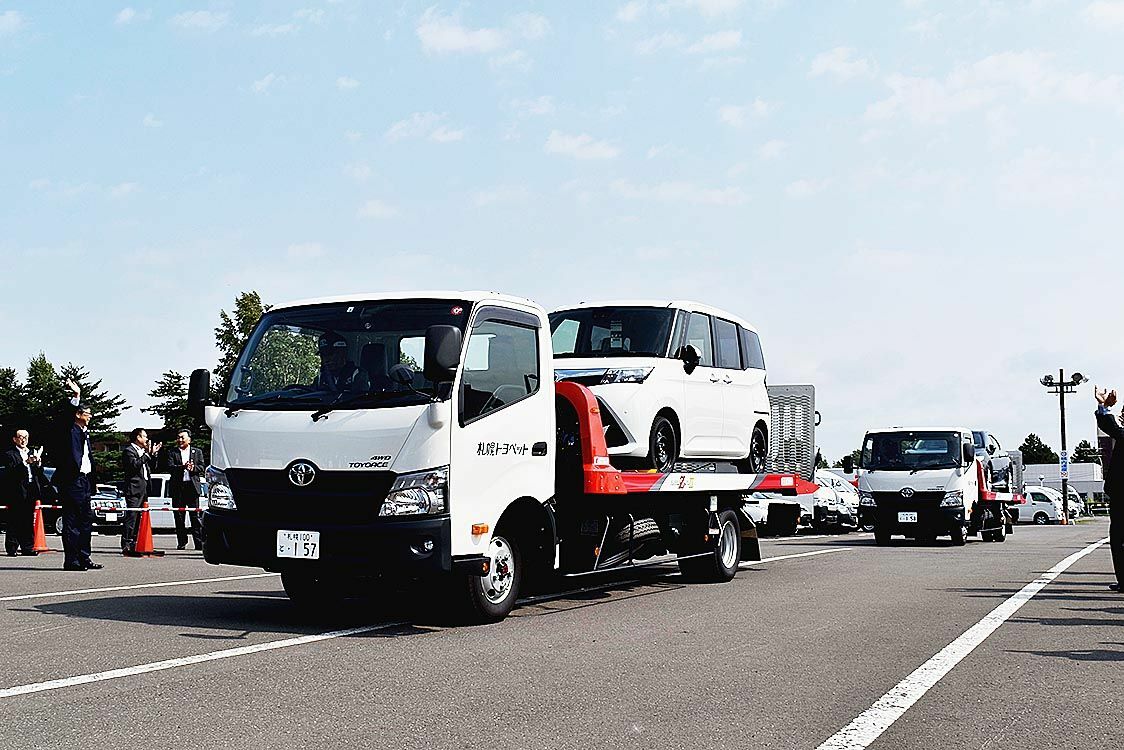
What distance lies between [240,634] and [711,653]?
315 cm

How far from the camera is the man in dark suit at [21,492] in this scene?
17.8m

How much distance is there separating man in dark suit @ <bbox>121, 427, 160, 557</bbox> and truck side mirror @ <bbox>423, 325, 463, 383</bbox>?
11.3m

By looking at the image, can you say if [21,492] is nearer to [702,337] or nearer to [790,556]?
[702,337]

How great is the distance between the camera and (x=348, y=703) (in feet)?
20.1

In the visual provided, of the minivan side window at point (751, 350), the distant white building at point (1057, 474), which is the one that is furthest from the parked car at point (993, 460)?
the distant white building at point (1057, 474)

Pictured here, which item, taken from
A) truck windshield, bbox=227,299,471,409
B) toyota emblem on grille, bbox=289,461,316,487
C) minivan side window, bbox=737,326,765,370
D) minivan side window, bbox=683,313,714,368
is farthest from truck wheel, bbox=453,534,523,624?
minivan side window, bbox=737,326,765,370

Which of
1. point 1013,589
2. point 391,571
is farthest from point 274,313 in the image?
point 1013,589

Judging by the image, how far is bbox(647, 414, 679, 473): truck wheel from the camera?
11.7 meters

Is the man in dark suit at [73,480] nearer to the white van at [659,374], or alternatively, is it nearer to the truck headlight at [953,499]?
the white van at [659,374]

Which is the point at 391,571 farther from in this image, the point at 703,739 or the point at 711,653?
the point at 703,739

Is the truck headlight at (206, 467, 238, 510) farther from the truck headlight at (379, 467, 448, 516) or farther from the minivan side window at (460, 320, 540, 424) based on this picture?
the minivan side window at (460, 320, 540, 424)

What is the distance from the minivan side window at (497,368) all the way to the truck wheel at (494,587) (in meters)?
1.00

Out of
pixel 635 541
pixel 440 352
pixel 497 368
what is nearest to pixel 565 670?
pixel 440 352

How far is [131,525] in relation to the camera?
1841 cm
